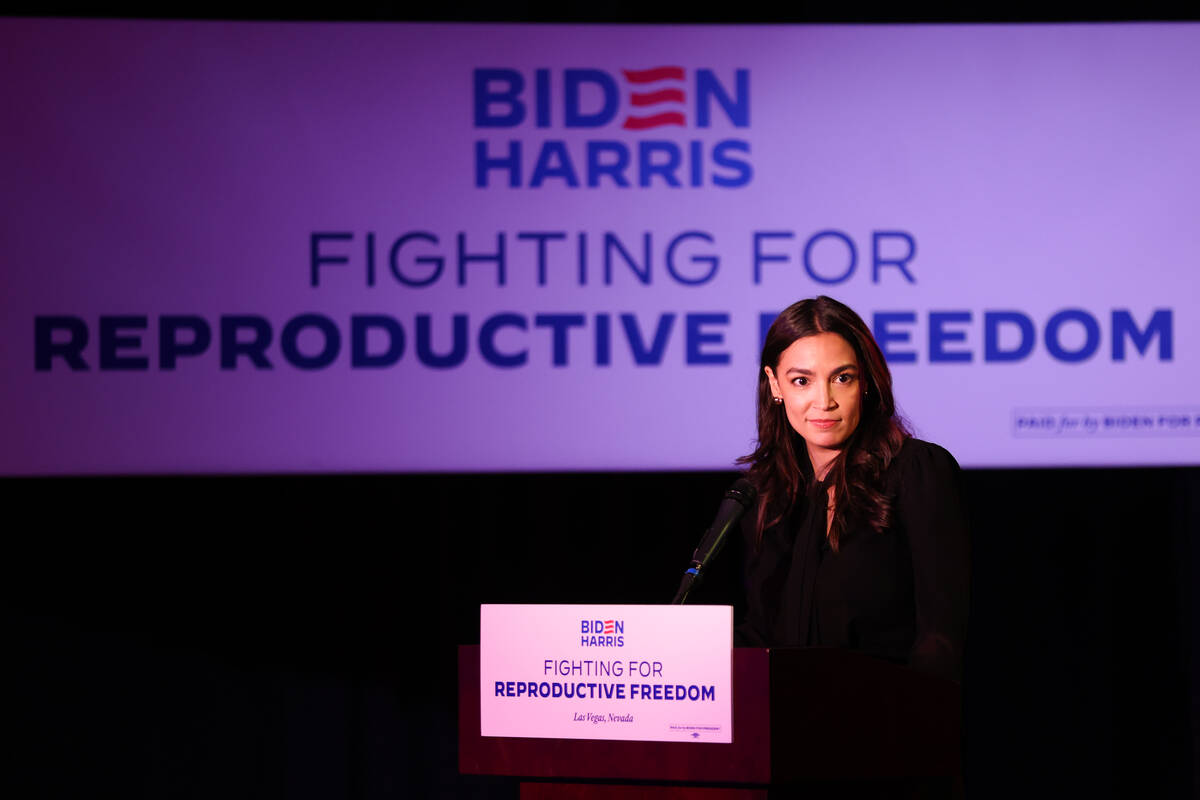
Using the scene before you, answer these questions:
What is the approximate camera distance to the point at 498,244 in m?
3.58

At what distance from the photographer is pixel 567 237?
3.59 m

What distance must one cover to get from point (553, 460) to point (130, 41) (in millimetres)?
1711

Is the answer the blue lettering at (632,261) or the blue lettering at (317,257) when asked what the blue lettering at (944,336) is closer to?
the blue lettering at (632,261)

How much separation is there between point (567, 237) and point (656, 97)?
19.3 inches

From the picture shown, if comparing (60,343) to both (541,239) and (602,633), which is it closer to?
(541,239)

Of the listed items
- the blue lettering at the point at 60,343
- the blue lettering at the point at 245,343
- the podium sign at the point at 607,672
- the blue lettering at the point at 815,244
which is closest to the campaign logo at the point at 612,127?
the blue lettering at the point at 815,244

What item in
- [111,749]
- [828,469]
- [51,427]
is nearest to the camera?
[828,469]

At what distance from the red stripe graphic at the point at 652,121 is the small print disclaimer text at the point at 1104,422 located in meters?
1.29

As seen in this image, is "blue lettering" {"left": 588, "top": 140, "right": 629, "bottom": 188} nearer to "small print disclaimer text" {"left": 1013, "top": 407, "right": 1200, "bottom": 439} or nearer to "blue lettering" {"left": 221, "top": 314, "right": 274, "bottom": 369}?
"blue lettering" {"left": 221, "top": 314, "right": 274, "bottom": 369}

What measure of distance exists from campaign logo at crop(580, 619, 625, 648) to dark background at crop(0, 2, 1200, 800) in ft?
7.66

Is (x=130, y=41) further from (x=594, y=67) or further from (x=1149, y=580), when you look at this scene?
(x=1149, y=580)

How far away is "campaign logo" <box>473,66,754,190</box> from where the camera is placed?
3.60 meters

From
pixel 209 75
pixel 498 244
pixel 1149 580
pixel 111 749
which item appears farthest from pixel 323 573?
pixel 1149 580

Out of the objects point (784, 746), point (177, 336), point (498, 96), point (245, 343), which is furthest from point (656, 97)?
point (784, 746)
